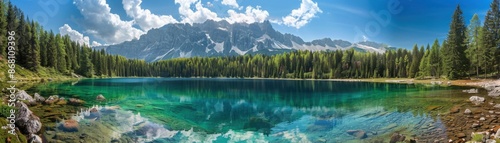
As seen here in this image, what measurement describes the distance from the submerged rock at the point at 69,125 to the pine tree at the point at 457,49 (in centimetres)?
8340

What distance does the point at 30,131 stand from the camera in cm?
1680

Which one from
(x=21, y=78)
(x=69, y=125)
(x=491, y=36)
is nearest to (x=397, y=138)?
(x=69, y=125)

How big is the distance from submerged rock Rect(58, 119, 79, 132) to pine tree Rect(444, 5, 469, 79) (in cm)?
8340

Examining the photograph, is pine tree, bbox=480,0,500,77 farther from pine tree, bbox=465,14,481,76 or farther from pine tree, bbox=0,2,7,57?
pine tree, bbox=0,2,7,57

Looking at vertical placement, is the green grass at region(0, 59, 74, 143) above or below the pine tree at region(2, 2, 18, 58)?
below

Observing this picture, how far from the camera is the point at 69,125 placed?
20.5 m

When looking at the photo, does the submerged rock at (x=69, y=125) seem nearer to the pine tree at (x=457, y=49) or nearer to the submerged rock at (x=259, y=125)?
the submerged rock at (x=259, y=125)

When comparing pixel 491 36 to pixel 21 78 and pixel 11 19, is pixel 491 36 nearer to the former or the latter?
pixel 21 78

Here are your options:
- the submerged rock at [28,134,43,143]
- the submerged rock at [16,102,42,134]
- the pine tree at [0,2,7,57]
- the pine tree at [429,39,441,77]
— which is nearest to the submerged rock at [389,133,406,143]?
the submerged rock at [28,134,43,143]

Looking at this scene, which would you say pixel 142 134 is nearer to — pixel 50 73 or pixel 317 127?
pixel 317 127

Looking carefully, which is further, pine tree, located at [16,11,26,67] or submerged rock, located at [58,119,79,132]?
pine tree, located at [16,11,26,67]

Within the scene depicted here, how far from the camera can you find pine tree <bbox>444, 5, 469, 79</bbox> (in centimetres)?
7575

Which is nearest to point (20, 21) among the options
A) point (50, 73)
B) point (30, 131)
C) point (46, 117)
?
point (50, 73)

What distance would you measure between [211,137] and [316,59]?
158524mm
